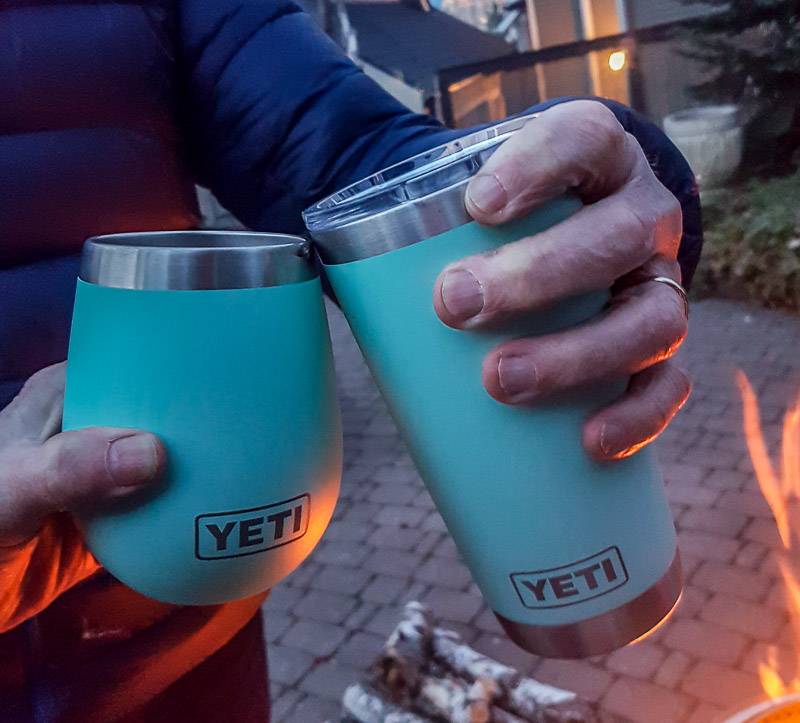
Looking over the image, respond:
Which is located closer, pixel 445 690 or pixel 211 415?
pixel 211 415

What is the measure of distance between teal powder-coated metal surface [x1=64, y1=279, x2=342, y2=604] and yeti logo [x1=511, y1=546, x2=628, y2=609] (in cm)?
21

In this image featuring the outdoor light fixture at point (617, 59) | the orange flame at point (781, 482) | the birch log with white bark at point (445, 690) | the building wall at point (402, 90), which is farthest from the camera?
the building wall at point (402, 90)

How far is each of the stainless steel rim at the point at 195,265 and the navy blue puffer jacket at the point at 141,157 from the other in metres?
0.47

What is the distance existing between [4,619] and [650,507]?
0.70 m

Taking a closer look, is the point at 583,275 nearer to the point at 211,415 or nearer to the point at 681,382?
the point at 681,382

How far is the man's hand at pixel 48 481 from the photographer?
0.71 metres

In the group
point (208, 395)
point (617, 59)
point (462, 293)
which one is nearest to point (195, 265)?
Result: point (208, 395)

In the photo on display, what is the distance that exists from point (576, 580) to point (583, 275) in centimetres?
28

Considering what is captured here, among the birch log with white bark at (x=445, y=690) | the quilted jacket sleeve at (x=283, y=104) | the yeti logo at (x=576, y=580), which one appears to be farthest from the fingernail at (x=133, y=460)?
the birch log with white bark at (x=445, y=690)

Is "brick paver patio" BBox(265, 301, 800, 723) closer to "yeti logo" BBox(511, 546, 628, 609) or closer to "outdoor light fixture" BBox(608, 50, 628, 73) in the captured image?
"yeti logo" BBox(511, 546, 628, 609)

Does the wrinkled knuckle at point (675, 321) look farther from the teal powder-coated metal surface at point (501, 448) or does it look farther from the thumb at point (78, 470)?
the thumb at point (78, 470)

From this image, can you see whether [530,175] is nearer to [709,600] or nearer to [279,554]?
[279,554]

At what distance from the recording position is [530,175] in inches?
27.3

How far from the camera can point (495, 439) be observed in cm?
75
